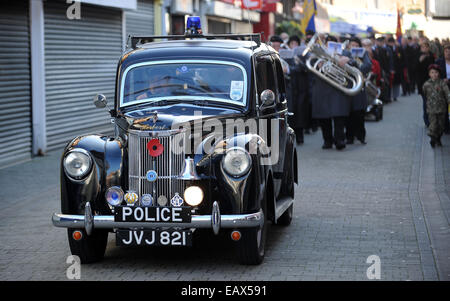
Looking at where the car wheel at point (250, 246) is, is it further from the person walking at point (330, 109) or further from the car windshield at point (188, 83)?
the person walking at point (330, 109)

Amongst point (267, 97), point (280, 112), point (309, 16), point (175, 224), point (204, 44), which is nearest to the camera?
point (175, 224)

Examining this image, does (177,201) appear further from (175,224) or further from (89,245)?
(89,245)

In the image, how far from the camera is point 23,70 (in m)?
15.4

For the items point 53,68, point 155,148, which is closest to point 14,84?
point 53,68

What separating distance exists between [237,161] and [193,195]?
44cm

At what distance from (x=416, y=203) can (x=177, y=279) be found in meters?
4.59

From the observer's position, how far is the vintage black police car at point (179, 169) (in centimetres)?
703

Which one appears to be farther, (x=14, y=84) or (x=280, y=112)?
(x=14, y=84)

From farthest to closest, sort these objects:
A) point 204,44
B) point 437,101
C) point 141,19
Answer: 1. point 141,19
2. point 437,101
3. point 204,44

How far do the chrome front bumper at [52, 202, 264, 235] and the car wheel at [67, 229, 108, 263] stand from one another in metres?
0.19

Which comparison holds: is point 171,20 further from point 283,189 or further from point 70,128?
point 283,189

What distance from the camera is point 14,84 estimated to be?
15.1 meters
